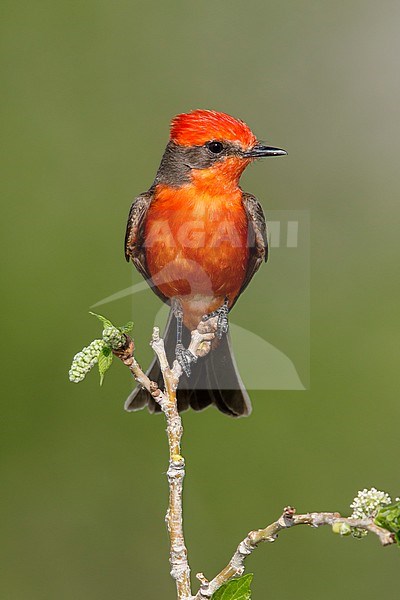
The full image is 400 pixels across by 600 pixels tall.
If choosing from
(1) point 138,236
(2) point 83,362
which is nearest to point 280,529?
(2) point 83,362

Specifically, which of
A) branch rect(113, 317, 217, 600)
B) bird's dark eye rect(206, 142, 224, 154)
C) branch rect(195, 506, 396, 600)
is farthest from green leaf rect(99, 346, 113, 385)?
bird's dark eye rect(206, 142, 224, 154)

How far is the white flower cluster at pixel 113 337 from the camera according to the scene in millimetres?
644

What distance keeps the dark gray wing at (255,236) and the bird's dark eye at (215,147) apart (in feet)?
0.26

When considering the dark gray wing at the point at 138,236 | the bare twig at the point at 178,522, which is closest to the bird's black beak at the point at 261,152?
the dark gray wing at the point at 138,236

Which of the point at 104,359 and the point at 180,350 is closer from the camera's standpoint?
the point at 104,359

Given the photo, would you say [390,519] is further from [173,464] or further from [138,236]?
[138,236]

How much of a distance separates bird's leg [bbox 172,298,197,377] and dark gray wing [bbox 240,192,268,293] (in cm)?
8

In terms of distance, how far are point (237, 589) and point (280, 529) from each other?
0.31 ft

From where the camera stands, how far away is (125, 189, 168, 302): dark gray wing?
915mm

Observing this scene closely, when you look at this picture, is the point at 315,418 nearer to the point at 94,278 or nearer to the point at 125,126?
the point at 94,278

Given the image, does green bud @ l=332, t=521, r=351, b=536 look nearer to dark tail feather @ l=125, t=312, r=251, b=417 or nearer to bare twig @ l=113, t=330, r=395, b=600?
bare twig @ l=113, t=330, r=395, b=600

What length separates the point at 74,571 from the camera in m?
1.39

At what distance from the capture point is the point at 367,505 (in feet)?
1.80

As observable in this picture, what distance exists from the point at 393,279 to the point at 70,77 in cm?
58
